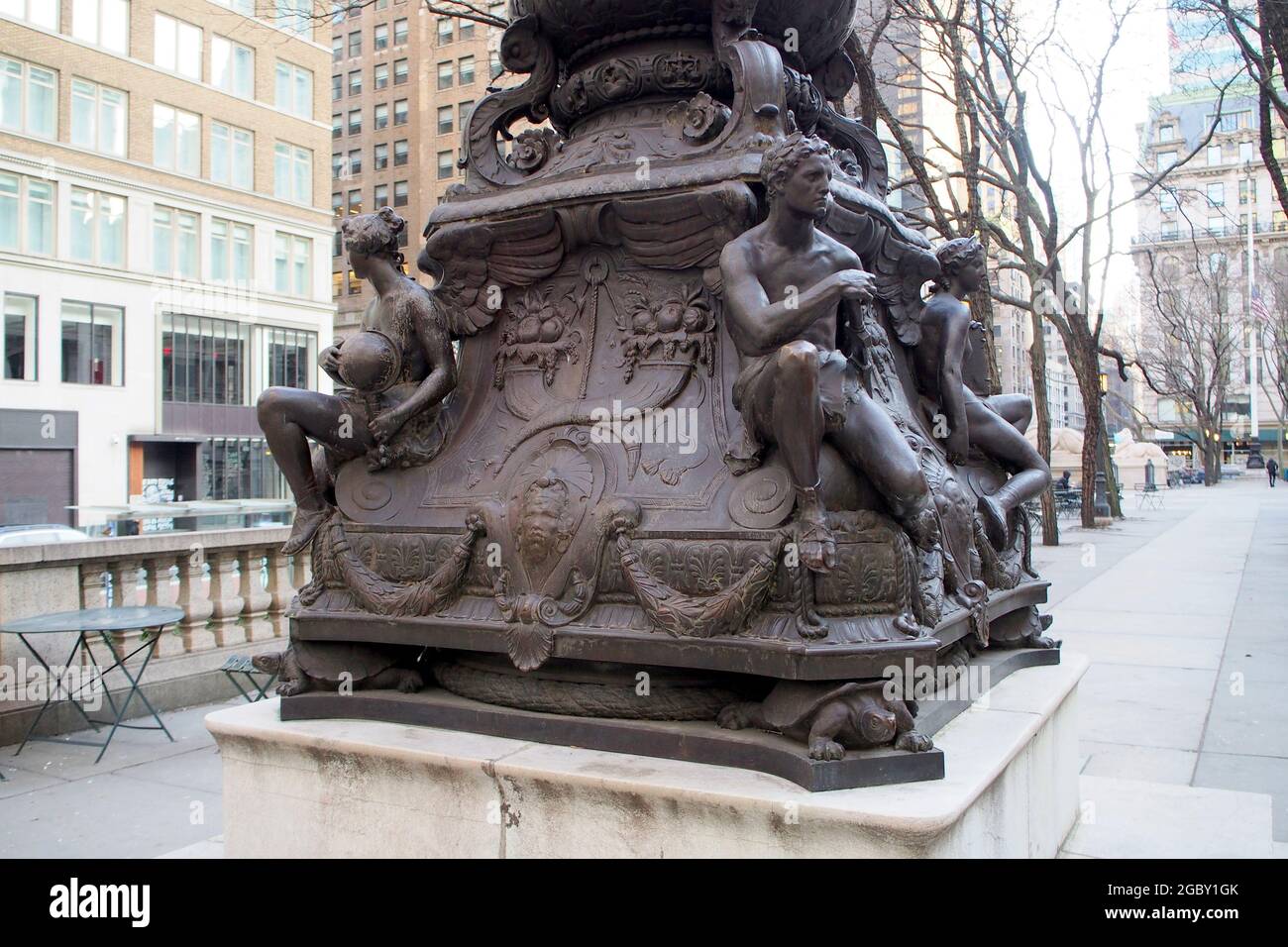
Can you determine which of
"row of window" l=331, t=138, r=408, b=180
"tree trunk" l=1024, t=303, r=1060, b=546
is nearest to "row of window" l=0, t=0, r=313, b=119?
"row of window" l=331, t=138, r=408, b=180

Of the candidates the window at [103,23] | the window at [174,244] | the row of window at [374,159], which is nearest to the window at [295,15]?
the window at [103,23]

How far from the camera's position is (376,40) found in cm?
6222

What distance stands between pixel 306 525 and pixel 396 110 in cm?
6293

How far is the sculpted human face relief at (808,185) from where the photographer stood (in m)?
3.32

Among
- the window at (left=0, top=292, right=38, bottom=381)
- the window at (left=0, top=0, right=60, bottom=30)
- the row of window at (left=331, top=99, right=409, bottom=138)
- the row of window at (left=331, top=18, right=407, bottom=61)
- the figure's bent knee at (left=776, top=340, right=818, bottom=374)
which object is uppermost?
the row of window at (left=331, top=18, right=407, bottom=61)

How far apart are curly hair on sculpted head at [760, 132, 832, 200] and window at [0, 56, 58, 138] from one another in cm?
3793

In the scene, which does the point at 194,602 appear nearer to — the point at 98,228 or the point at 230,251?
the point at 98,228

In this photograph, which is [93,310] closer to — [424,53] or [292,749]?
[424,53]

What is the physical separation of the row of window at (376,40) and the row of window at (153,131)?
20525 mm

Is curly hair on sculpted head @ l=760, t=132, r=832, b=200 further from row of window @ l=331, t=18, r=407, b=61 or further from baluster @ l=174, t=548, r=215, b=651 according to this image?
row of window @ l=331, t=18, r=407, b=61

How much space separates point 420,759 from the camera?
3510 mm

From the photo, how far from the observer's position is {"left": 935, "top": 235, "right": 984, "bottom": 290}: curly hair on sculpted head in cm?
464

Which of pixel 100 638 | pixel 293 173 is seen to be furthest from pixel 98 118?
pixel 100 638
